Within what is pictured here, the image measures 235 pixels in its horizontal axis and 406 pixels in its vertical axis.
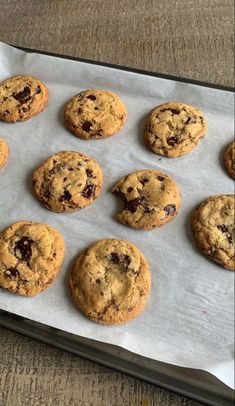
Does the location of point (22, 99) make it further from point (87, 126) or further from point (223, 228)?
point (223, 228)

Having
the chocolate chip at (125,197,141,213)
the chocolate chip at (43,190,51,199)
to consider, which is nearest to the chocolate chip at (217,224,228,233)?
the chocolate chip at (125,197,141,213)

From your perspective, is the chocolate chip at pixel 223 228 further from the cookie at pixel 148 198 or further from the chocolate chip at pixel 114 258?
the chocolate chip at pixel 114 258

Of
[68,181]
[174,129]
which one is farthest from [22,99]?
[174,129]

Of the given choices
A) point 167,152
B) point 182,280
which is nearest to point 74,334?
point 182,280

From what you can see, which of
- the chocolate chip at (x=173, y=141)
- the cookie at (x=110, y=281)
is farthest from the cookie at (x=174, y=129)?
the cookie at (x=110, y=281)

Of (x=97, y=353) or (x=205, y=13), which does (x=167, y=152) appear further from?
(x=205, y=13)

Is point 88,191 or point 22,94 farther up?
point 22,94

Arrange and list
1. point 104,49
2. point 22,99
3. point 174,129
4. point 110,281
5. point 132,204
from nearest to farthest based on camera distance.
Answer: point 110,281 → point 132,204 → point 174,129 → point 22,99 → point 104,49
